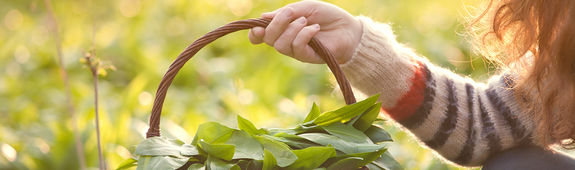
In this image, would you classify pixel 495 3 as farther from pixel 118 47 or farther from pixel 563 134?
pixel 118 47

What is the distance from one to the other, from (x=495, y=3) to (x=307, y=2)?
336mm

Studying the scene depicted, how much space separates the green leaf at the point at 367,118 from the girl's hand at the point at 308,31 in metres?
0.15

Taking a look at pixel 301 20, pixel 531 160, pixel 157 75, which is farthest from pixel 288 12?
pixel 157 75

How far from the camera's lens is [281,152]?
979mm

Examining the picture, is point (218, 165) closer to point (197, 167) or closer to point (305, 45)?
point (197, 167)

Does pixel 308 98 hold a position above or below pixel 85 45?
below

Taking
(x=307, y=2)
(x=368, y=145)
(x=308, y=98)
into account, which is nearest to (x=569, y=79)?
(x=368, y=145)

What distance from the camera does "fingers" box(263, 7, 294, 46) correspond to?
45.3 inches

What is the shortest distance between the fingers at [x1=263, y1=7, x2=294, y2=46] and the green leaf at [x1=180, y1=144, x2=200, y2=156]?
257 mm

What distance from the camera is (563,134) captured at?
1.22 metres

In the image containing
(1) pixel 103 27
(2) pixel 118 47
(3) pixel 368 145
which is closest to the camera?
(3) pixel 368 145

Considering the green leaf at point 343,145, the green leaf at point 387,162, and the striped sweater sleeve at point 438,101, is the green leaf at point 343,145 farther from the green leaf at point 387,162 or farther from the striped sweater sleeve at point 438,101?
the striped sweater sleeve at point 438,101

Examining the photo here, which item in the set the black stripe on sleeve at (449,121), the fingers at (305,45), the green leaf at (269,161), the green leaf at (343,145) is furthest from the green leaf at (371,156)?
the black stripe on sleeve at (449,121)

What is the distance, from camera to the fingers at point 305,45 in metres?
1.14
